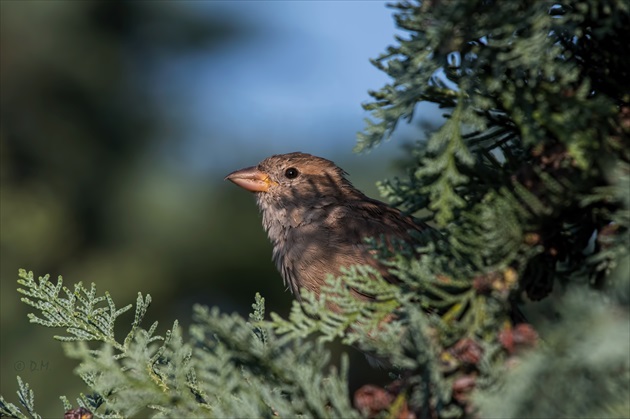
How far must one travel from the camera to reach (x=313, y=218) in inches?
206

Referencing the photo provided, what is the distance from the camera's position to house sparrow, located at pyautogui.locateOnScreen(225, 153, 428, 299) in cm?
473

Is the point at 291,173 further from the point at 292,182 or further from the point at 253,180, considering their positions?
the point at 253,180

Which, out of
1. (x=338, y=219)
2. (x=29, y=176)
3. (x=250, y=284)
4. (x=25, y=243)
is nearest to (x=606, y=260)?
(x=338, y=219)

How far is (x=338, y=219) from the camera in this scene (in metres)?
5.05

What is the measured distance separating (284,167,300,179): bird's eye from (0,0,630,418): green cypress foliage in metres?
3.30

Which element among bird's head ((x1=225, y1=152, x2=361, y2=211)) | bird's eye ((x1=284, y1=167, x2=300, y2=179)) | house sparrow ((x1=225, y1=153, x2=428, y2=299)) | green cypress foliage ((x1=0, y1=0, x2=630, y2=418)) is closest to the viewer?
green cypress foliage ((x1=0, y1=0, x2=630, y2=418))

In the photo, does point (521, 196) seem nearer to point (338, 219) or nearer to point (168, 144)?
point (338, 219)

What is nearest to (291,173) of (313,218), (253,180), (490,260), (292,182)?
(292,182)

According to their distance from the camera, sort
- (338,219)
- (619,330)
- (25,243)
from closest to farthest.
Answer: (619,330), (338,219), (25,243)

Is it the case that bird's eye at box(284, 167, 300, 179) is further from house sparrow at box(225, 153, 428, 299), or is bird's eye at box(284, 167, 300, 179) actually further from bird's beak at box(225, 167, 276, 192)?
bird's beak at box(225, 167, 276, 192)

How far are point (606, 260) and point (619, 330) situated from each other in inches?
19.3

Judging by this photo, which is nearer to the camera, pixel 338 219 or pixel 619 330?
pixel 619 330

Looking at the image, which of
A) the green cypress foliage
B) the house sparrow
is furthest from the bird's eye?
the green cypress foliage

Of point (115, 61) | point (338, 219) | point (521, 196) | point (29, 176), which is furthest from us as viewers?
point (115, 61)
